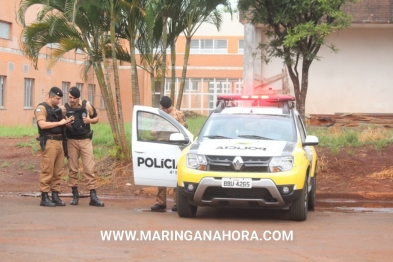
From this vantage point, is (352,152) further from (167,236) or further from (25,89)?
(25,89)

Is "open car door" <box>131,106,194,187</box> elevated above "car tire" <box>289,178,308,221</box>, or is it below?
above

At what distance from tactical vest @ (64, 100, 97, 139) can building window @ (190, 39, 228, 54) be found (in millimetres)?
39981

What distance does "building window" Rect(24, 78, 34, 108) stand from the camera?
131 feet

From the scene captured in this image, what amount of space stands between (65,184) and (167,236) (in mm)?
6439

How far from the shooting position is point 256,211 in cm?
1197

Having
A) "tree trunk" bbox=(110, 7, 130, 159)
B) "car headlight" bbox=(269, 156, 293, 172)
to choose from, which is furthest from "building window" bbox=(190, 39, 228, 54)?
"car headlight" bbox=(269, 156, 293, 172)

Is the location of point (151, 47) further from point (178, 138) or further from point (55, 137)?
point (178, 138)

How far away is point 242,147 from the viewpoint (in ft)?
34.8

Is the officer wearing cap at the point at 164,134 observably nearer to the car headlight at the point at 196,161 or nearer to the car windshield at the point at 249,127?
the car windshield at the point at 249,127

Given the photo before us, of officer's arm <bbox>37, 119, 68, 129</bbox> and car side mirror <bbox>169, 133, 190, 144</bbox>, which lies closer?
car side mirror <bbox>169, 133, 190, 144</bbox>

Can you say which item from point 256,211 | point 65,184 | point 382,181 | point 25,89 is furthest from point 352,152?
point 25,89

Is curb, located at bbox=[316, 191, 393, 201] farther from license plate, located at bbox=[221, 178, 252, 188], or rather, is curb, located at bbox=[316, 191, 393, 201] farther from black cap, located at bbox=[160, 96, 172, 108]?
license plate, located at bbox=[221, 178, 252, 188]

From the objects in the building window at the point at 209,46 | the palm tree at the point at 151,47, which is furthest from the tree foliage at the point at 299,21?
the building window at the point at 209,46

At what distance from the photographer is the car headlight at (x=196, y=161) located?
10.5m
